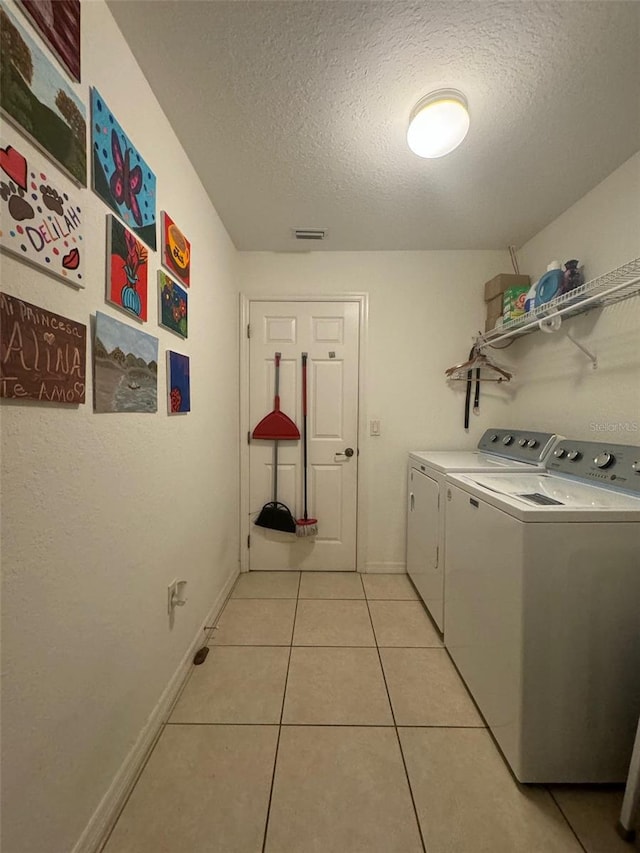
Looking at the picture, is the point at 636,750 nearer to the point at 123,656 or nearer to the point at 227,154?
the point at 123,656

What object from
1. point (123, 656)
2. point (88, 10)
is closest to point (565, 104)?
point (88, 10)

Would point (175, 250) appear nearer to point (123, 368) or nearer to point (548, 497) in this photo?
point (123, 368)

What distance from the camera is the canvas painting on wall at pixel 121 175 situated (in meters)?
0.82

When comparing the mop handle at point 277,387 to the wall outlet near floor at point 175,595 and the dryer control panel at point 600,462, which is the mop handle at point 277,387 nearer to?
the wall outlet near floor at point 175,595

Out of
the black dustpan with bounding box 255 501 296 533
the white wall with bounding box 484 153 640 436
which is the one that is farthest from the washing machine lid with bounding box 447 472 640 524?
the black dustpan with bounding box 255 501 296 533

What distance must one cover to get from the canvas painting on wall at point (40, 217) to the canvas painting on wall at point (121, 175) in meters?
0.15

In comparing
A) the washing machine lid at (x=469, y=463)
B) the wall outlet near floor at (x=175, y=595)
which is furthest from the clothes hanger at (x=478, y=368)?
the wall outlet near floor at (x=175, y=595)

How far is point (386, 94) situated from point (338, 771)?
238 cm

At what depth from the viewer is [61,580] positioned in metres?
0.72

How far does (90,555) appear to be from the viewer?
2.67 feet

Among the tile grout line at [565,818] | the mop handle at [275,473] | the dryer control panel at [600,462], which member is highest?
the dryer control panel at [600,462]

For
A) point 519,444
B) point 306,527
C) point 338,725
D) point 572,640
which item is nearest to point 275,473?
point 306,527

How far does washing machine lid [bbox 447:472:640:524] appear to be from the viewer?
0.92m

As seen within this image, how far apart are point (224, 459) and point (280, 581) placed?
38.5 inches
